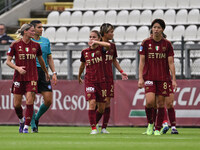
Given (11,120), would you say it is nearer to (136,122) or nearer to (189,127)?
(136,122)

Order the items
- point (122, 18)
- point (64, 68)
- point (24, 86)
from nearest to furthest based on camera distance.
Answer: point (24, 86), point (64, 68), point (122, 18)

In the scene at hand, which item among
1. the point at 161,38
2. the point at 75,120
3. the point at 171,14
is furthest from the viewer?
the point at 171,14

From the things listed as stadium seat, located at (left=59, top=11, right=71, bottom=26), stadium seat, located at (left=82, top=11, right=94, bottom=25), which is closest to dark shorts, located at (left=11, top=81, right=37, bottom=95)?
stadium seat, located at (left=82, top=11, right=94, bottom=25)

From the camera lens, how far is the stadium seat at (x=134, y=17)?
20.9 m

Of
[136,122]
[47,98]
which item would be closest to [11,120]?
[136,122]

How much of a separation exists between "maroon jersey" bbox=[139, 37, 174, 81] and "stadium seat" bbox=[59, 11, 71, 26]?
11.6 m

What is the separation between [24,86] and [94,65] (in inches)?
53.5

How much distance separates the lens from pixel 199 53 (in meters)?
15.2

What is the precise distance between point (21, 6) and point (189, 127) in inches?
412

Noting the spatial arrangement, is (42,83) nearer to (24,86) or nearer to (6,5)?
(24,86)

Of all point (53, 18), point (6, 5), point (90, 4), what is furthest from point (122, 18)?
point (6, 5)

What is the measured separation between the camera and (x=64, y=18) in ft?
72.5

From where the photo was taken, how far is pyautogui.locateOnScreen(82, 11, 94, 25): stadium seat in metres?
21.6

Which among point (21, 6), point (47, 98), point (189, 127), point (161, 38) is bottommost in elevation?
point (189, 127)
